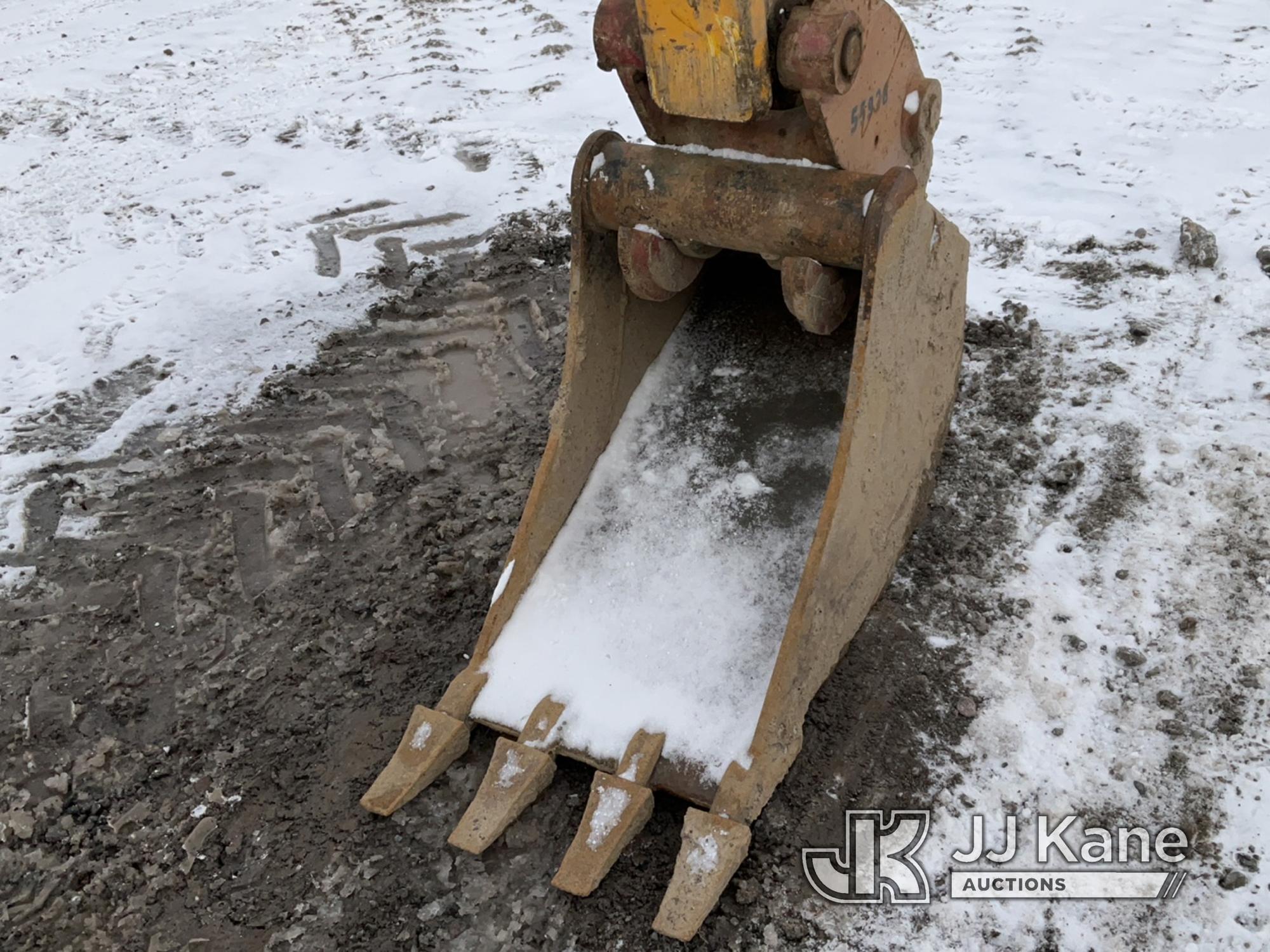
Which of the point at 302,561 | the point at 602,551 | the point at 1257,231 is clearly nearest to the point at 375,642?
the point at 302,561

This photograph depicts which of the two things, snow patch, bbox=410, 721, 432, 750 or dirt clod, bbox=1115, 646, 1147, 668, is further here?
dirt clod, bbox=1115, 646, 1147, 668

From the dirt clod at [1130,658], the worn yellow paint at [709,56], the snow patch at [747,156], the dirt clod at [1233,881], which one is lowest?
the dirt clod at [1233,881]

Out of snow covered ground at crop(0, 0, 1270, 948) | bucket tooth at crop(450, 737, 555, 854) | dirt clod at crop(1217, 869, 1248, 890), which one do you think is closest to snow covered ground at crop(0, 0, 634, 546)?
snow covered ground at crop(0, 0, 1270, 948)

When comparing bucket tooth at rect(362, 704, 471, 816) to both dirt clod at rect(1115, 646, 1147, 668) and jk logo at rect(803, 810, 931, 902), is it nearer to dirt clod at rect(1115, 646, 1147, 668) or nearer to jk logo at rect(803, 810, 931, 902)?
jk logo at rect(803, 810, 931, 902)

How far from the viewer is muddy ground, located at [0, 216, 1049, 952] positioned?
7.90 feet

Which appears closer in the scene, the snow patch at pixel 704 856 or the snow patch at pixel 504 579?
the snow patch at pixel 704 856

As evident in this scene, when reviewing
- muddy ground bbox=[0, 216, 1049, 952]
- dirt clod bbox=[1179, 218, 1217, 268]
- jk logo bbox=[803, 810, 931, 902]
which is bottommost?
jk logo bbox=[803, 810, 931, 902]

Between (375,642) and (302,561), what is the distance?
20.5 inches

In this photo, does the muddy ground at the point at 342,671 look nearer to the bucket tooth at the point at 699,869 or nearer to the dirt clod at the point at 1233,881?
the bucket tooth at the point at 699,869

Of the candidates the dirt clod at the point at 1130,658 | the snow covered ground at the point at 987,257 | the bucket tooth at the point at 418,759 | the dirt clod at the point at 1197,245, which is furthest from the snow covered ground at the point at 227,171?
the dirt clod at the point at 1130,658

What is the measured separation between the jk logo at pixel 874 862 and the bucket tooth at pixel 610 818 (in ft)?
1.41

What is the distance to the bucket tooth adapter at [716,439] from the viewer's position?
232cm

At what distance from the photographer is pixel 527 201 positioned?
211 inches

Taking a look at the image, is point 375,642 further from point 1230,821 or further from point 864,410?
point 1230,821
